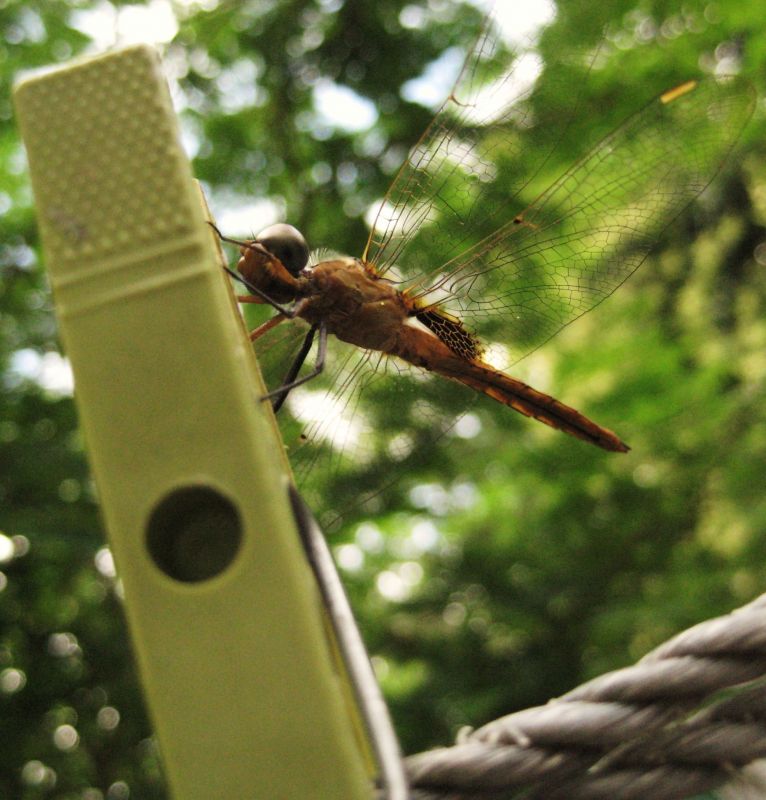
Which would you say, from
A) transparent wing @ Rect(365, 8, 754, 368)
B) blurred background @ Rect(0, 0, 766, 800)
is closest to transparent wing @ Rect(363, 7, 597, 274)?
transparent wing @ Rect(365, 8, 754, 368)

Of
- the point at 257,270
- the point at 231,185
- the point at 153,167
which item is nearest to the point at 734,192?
the point at 231,185

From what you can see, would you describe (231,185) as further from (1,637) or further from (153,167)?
(153,167)

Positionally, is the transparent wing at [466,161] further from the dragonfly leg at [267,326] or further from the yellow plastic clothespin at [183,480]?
the yellow plastic clothespin at [183,480]

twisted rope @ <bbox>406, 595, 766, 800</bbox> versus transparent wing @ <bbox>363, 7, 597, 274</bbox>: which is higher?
transparent wing @ <bbox>363, 7, 597, 274</bbox>

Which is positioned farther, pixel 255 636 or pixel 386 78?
pixel 386 78

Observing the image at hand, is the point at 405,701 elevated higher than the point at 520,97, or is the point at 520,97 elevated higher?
the point at 520,97

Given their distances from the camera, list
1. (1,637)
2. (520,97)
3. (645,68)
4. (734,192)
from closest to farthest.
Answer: (520,97), (645,68), (1,637), (734,192)

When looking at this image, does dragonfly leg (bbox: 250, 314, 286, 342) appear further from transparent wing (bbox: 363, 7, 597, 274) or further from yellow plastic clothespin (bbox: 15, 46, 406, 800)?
yellow plastic clothespin (bbox: 15, 46, 406, 800)
